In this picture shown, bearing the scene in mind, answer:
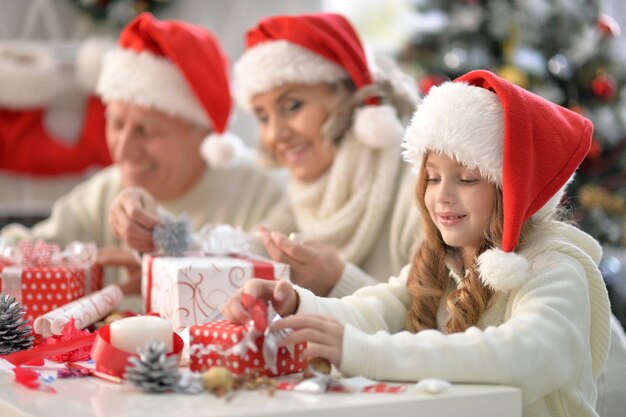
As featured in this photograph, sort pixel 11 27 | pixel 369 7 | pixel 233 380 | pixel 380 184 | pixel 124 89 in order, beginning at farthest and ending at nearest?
pixel 369 7 < pixel 11 27 < pixel 124 89 < pixel 380 184 < pixel 233 380

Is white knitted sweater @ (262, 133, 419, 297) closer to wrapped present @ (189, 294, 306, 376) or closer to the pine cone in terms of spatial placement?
wrapped present @ (189, 294, 306, 376)

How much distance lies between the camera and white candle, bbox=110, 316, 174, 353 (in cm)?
124

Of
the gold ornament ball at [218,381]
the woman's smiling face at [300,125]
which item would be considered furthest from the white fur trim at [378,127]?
the gold ornament ball at [218,381]

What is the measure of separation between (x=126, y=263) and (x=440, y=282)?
854mm

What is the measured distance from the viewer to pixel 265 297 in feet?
4.30

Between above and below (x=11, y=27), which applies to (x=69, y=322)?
below

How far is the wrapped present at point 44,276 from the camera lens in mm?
1731

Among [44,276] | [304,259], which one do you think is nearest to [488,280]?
[304,259]

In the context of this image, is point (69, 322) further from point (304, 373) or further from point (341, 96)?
point (341, 96)

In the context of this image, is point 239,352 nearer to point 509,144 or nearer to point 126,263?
point 509,144

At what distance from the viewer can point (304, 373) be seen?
47.6 inches

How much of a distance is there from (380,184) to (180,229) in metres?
0.50

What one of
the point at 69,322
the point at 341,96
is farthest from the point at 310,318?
the point at 341,96

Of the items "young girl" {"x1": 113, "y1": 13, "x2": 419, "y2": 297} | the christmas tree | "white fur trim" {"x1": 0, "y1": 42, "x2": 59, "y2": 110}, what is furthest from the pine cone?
the christmas tree
